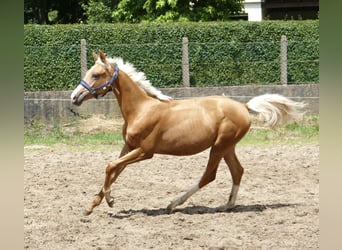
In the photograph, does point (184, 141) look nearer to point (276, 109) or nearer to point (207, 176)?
point (207, 176)

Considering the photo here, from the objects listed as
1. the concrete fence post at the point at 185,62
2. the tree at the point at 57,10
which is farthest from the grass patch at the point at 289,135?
the tree at the point at 57,10

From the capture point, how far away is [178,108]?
18.6ft

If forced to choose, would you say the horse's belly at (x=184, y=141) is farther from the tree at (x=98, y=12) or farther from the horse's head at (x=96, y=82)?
the tree at (x=98, y=12)

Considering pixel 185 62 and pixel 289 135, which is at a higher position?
pixel 185 62

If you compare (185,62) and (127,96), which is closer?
(127,96)

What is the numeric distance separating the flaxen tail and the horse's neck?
38.2 inches

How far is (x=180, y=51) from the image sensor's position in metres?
14.0

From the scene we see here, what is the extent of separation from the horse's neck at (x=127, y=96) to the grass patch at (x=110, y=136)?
4656 millimetres

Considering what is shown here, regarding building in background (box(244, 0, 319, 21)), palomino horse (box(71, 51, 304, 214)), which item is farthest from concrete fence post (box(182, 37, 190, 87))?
palomino horse (box(71, 51, 304, 214))

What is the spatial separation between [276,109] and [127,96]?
50.1 inches

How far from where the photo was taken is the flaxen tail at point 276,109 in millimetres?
5594

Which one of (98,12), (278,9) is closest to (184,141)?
(278,9)
